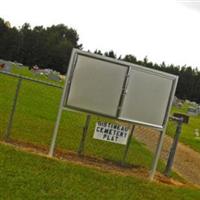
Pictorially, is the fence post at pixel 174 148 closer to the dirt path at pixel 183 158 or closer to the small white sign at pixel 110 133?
the dirt path at pixel 183 158

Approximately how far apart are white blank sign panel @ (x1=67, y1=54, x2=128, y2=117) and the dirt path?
11.2ft

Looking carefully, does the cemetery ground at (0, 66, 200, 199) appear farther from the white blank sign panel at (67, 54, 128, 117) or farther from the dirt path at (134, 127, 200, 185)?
the white blank sign panel at (67, 54, 128, 117)

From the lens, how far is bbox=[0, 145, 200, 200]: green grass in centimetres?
798

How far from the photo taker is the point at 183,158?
59.5 feet

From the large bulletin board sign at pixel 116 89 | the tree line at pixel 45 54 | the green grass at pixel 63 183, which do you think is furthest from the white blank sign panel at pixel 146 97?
the tree line at pixel 45 54

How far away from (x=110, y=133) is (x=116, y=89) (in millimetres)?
946

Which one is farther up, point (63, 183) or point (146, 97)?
point (146, 97)

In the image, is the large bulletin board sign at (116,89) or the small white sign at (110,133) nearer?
the large bulletin board sign at (116,89)

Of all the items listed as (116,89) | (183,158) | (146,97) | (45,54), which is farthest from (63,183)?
(45,54)

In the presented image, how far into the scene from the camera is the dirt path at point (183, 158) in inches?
572

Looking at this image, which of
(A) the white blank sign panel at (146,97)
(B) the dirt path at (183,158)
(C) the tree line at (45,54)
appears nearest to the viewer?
(A) the white blank sign panel at (146,97)

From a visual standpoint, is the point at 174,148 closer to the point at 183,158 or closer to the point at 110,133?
the point at 110,133

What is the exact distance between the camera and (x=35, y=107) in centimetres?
2291

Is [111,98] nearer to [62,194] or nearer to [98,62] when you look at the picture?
[98,62]
